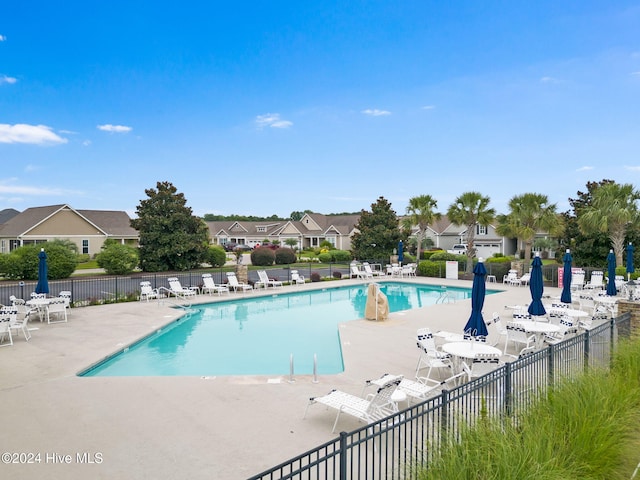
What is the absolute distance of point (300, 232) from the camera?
63812mm

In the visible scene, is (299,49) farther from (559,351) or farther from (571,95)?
(559,351)

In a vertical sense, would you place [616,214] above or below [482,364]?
above

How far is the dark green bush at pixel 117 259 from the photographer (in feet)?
98.4

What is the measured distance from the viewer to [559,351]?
7.07m

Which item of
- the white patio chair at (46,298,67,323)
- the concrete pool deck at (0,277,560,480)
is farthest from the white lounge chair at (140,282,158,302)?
the concrete pool deck at (0,277,560,480)

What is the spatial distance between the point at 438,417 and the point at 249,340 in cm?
937

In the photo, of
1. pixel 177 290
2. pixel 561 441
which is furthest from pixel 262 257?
pixel 561 441

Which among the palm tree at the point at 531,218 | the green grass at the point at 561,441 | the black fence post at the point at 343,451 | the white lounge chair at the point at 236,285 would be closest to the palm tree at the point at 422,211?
the palm tree at the point at 531,218

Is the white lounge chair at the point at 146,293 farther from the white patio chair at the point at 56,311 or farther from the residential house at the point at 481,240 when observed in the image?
the residential house at the point at 481,240

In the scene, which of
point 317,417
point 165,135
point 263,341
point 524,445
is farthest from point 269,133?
point 524,445

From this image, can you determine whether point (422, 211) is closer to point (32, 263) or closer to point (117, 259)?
point (117, 259)

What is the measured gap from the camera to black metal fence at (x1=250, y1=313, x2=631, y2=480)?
166 inches

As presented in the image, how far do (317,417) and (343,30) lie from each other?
2318 centimetres

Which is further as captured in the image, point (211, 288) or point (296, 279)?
point (296, 279)
